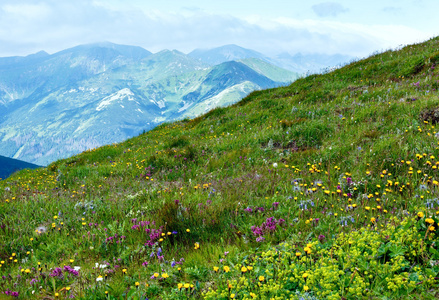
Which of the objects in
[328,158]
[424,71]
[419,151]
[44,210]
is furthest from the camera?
[424,71]

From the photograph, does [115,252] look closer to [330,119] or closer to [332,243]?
[332,243]

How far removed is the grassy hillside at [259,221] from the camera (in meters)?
2.40

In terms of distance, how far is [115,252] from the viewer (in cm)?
369

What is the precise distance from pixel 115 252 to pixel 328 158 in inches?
183

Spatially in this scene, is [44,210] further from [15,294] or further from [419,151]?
[419,151]

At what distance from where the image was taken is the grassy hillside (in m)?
2.40

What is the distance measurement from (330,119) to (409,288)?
6.78 meters

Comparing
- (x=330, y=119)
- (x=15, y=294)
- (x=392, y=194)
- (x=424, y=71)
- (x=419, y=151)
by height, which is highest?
(x=424, y=71)

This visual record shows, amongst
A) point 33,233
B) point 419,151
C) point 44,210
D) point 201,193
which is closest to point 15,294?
point 33,233

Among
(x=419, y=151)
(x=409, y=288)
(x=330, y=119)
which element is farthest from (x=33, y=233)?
(x=330, y=119)

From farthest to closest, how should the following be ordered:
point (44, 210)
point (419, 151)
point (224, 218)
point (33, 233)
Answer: point (44, 210) → point (419, 151) → point (33, 233) → point (224, 218)

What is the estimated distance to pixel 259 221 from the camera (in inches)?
148

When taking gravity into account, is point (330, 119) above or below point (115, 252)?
above

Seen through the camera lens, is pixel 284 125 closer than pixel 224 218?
No
